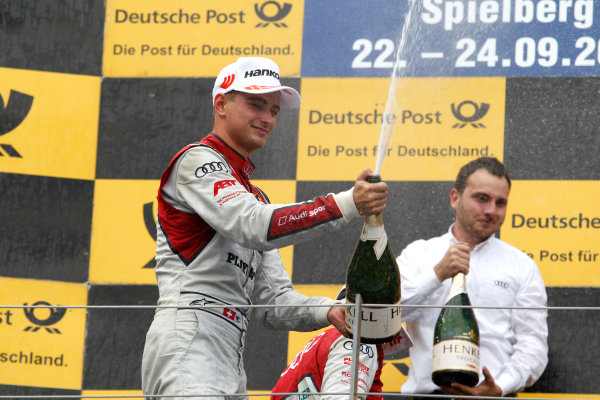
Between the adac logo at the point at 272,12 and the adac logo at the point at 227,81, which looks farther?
the adac logo at the point at 272,12

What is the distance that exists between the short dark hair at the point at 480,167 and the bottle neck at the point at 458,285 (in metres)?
0.34

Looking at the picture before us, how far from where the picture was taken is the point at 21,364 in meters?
3.31

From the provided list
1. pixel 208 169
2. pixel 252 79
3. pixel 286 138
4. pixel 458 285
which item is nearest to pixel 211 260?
pixel 208 169

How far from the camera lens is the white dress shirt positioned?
8.93 feet

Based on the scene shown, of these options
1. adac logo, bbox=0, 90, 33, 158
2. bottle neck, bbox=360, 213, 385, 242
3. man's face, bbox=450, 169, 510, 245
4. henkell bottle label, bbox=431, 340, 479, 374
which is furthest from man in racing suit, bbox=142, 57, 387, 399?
adac logo, bbox=0, 90, 33, 158

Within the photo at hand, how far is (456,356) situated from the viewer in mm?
2447

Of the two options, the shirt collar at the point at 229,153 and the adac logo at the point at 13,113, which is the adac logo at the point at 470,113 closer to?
the shirt collar at the point at 229,153

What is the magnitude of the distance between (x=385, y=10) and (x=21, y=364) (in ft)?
5.40

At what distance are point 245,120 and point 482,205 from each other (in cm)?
100

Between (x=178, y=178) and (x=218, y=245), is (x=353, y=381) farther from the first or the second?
(x=178, y=178)

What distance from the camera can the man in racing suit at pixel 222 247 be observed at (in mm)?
1825

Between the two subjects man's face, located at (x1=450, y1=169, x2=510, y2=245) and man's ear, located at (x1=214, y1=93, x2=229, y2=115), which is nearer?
man's ear, located at (x1=214, y1=93, x2=229, y2=115)

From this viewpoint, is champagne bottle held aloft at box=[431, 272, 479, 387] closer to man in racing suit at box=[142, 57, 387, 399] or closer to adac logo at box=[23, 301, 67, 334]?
man in racing suit at box=[142, 57, 387, 399]

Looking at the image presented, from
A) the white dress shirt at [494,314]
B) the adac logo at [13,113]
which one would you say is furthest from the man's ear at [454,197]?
the adac logo at [13,113]
